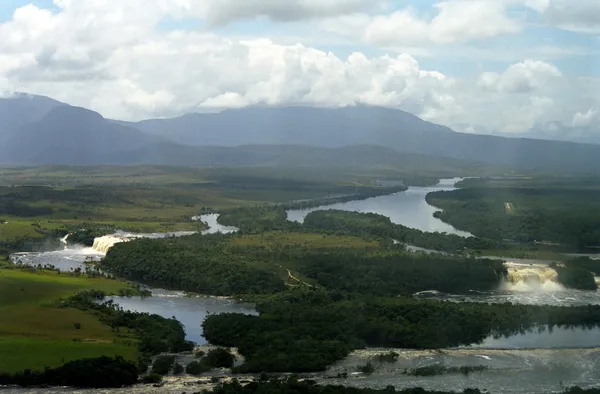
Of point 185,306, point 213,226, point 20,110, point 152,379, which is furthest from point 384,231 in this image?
point 20,110

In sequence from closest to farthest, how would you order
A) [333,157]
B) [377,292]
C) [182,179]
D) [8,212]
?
[377,292] < [8,212] < [182,179] < [333,157]

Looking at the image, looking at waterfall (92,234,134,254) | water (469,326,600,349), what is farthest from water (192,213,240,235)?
water (469,326,600,349)

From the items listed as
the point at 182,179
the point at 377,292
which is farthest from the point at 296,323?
the point at 182,179

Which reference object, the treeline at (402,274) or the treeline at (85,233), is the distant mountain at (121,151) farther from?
the treeline at (402,274)

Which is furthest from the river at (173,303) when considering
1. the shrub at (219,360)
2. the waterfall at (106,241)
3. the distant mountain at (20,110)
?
the distant mountain at (20,110)

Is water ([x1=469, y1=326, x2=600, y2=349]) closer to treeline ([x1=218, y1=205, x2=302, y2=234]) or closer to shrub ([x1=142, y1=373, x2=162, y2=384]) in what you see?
shrub ([x1=142, y1=373, x2=162, y2=384])

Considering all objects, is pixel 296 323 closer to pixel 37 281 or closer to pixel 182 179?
pixel 37 281
